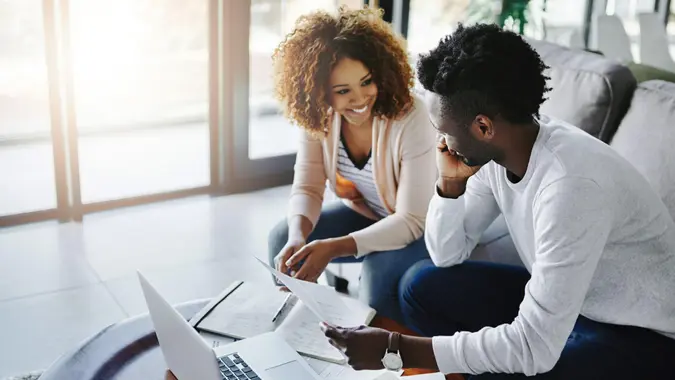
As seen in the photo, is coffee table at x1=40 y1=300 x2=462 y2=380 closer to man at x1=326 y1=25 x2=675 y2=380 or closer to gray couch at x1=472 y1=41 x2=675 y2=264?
man at x1=326 y1=25 x2=675 y2=380

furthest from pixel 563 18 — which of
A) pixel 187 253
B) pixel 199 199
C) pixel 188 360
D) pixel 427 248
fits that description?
pixel 188 360

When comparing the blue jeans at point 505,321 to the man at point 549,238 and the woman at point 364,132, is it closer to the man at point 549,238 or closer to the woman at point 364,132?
the man at point 549,238

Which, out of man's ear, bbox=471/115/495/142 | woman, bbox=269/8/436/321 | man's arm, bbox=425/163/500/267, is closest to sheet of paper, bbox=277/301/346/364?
woman, bbox=269/8/436/321

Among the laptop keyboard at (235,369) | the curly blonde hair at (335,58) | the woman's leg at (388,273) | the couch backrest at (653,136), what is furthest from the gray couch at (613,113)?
the laptop keyboard at (235,369)

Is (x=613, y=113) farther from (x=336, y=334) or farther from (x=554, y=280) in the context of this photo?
(x=336, y=334)

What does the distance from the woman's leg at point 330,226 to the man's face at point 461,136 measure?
84cm

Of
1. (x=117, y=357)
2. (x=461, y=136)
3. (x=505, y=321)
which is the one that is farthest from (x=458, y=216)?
(x=117, y=357)

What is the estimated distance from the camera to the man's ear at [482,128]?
1283 millimetres

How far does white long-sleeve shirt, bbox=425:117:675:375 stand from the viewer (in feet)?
4.03

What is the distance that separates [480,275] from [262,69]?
2.12 metres

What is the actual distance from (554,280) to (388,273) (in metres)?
0.70

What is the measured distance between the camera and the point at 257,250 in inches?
114

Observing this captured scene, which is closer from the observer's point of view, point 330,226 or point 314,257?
point 314,257

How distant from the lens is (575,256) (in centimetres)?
122
